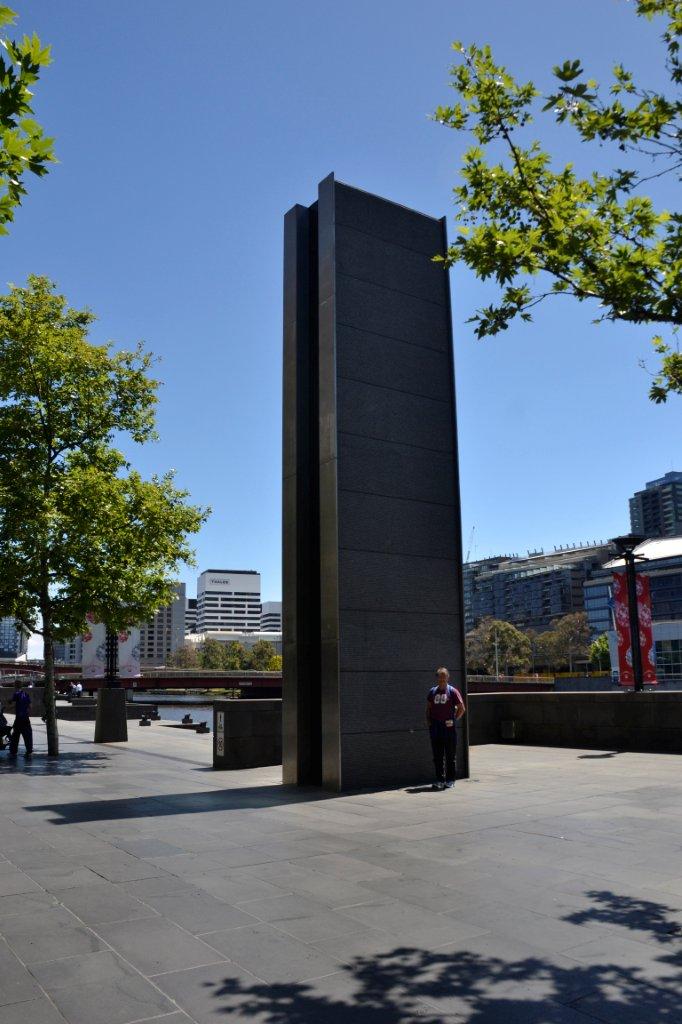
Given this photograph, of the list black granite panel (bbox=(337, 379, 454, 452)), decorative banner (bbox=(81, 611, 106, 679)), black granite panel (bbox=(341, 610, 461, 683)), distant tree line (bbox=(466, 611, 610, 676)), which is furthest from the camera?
distant tree line (bbox=(466, 611, 610, 676))

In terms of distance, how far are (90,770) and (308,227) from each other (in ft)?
35.4

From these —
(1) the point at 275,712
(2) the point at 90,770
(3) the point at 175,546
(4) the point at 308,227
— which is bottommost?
(2) the point at 90,770

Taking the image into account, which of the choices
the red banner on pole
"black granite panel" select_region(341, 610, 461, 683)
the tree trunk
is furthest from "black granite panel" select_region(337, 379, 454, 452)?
the red banner on pole

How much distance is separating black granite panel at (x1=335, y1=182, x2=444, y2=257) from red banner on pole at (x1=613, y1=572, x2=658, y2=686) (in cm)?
1724

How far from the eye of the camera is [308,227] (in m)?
13.8

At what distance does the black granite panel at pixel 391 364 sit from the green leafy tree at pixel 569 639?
→ 491 feet

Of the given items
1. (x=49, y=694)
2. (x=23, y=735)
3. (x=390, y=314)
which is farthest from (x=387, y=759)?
(x=23, y=735)

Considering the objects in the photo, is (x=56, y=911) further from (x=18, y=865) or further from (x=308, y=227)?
(x=308, y=227)

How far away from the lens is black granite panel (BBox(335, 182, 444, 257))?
1299 centimetres

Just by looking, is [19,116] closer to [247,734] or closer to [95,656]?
[247,734]

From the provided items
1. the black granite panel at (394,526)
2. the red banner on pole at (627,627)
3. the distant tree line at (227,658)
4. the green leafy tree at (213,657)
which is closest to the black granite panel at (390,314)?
the black granite panel at (394,526)

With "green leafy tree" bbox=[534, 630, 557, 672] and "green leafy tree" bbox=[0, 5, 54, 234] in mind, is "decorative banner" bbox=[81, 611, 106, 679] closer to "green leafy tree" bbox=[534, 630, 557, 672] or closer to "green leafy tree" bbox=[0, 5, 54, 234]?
"green leafy tree" bbox=[0, 5, 54, 234]

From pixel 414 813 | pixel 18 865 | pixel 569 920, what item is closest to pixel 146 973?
pixel 569 920

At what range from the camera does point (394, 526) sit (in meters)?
12.7
